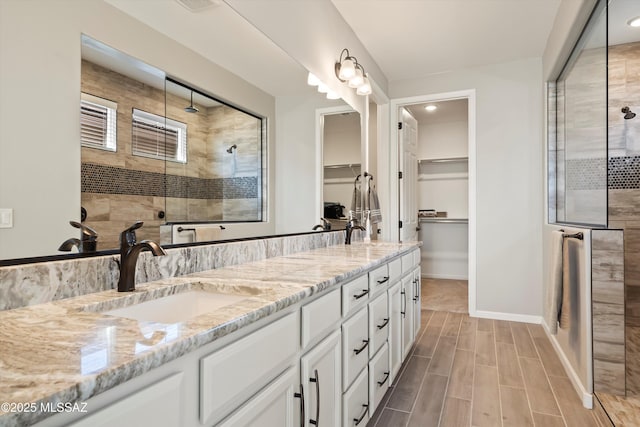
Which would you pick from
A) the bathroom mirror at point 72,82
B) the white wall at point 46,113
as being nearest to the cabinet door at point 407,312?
the bathroom mirror at point 72,82

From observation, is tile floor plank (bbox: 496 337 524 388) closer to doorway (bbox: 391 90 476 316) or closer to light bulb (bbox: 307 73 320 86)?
doorway (bbox: 391 90 476 316)

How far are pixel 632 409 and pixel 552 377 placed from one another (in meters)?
0.45

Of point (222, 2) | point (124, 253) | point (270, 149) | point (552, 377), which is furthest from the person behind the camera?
point (552, 377)

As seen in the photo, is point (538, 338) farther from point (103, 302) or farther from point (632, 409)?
point (103, 302)

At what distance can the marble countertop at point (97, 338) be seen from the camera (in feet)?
1.60

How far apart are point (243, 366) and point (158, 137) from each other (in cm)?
85

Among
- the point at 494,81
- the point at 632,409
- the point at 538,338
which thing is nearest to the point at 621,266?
the point at 632,409

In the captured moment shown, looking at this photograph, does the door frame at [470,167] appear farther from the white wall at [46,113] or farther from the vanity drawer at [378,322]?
the white wall at [46,113]

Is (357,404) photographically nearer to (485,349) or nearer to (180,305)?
(180,305)

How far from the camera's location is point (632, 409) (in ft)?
6.43

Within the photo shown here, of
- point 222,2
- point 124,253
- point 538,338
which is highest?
point 222,2

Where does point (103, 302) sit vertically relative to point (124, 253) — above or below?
below

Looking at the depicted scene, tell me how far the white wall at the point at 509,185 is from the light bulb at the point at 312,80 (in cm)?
215

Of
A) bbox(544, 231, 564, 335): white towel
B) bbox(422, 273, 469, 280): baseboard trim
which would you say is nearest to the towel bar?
bbox(544, 231, 564, 335): white towel
